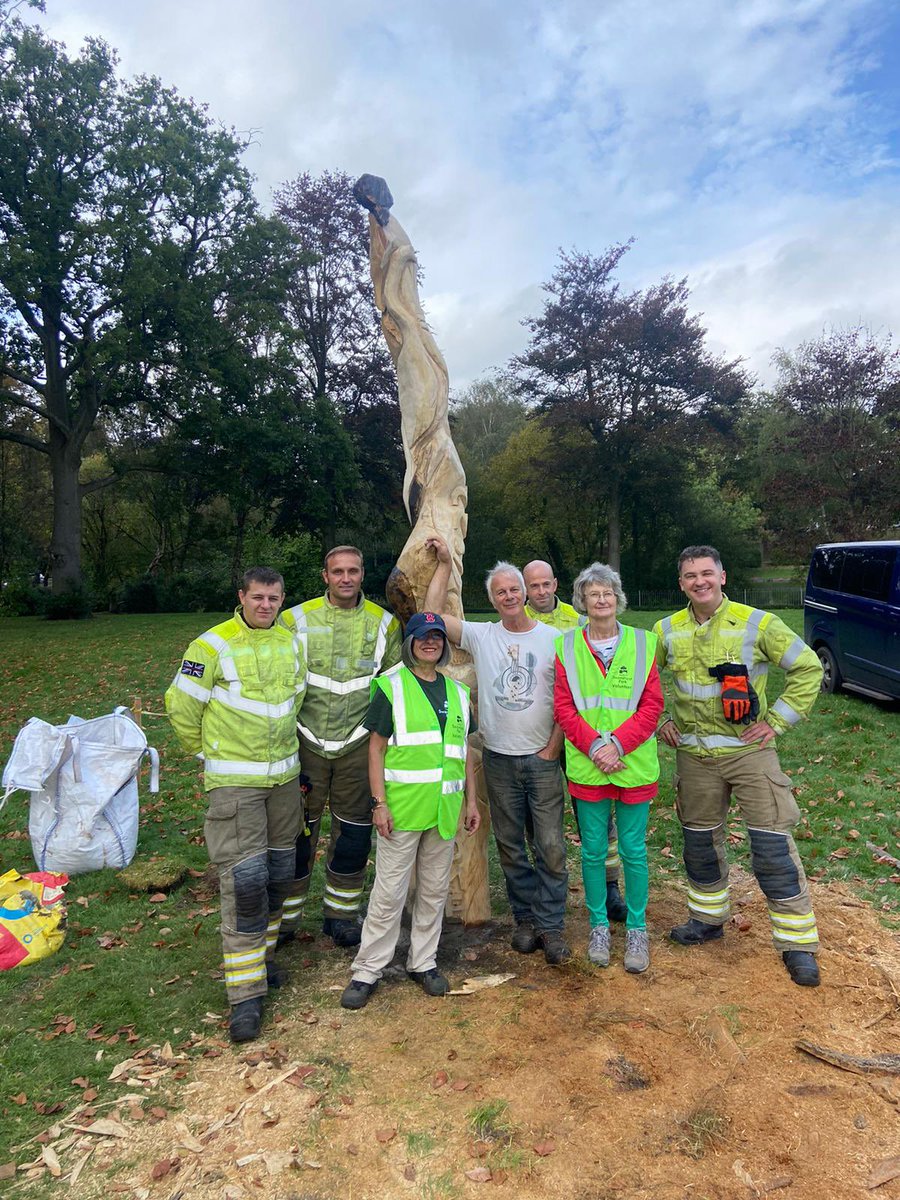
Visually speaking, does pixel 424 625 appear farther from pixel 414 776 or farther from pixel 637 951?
pixel 637 951

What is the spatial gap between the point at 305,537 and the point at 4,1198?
25.7 metres

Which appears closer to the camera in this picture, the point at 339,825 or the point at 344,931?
the point at 339,825

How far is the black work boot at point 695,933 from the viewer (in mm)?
4180

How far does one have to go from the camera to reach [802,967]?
12.3ft

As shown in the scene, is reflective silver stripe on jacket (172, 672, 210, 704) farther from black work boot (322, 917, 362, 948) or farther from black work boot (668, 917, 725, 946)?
black work boot (668, 917, 725, 946)

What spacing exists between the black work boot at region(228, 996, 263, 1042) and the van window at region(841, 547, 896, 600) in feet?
27.6

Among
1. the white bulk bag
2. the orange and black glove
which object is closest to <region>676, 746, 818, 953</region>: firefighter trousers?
the orange and black glove

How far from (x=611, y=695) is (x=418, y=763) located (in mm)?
1035

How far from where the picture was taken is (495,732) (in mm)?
4051

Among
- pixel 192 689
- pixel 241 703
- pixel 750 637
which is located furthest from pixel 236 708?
pixel 750 637

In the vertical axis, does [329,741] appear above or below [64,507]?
below

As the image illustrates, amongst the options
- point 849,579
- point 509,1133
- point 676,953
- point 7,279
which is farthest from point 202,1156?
point 7,279

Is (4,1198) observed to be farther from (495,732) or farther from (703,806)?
(703,806)

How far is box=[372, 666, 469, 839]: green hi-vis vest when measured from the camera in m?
3.66
